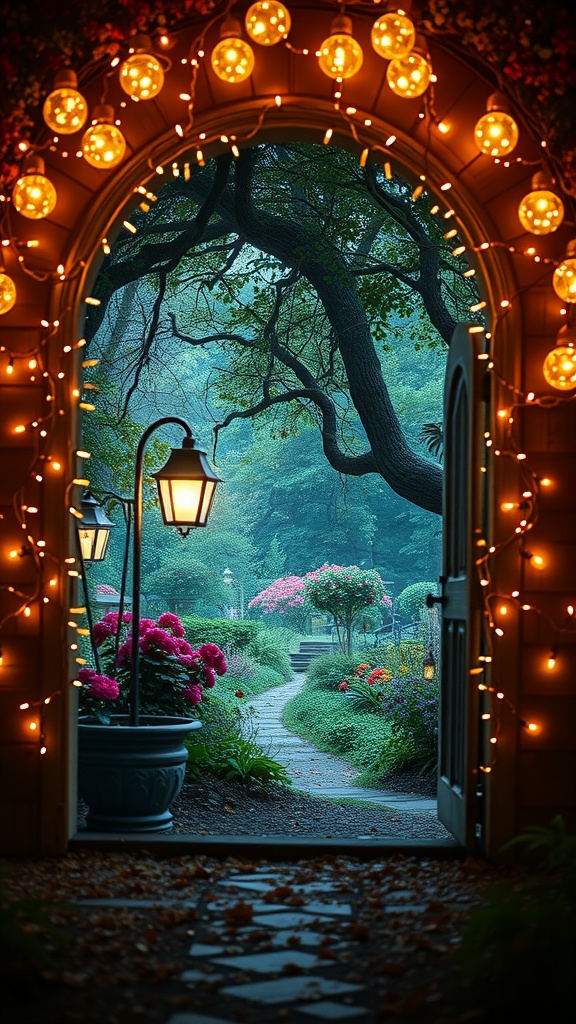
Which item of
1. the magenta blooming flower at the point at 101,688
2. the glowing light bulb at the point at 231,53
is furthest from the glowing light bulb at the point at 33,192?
the magenta blooming flower at the point at 101,688

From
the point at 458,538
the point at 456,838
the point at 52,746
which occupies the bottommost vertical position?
the point at 456,838

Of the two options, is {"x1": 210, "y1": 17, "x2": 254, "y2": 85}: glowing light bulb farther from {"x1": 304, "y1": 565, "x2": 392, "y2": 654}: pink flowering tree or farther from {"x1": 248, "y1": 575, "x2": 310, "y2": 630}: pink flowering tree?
{"x1": 248, "y1": 575, "x2": 310, "y2": 630}: pink flowering tree

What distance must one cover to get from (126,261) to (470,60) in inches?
176

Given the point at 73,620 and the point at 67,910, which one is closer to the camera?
the point at 67,910

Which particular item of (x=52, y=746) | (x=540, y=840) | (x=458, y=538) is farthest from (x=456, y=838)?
(x=52, y=746)

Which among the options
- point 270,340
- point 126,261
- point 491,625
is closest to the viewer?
point 491,625

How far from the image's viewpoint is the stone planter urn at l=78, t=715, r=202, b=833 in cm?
456

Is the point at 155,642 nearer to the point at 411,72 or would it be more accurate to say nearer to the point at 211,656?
the point at 211,656

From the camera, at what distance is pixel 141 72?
12.1ft

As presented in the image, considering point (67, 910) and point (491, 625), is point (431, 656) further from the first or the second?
point (67, 910)

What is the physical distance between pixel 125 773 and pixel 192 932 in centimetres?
159

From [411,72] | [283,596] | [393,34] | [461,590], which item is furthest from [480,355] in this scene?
[283,596]

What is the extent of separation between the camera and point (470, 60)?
13.1ft

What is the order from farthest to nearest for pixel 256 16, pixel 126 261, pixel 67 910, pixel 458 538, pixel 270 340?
pixel 270 340, pixel 126 261, pixel 458 538, pixel 256 16, pixel 67 910
